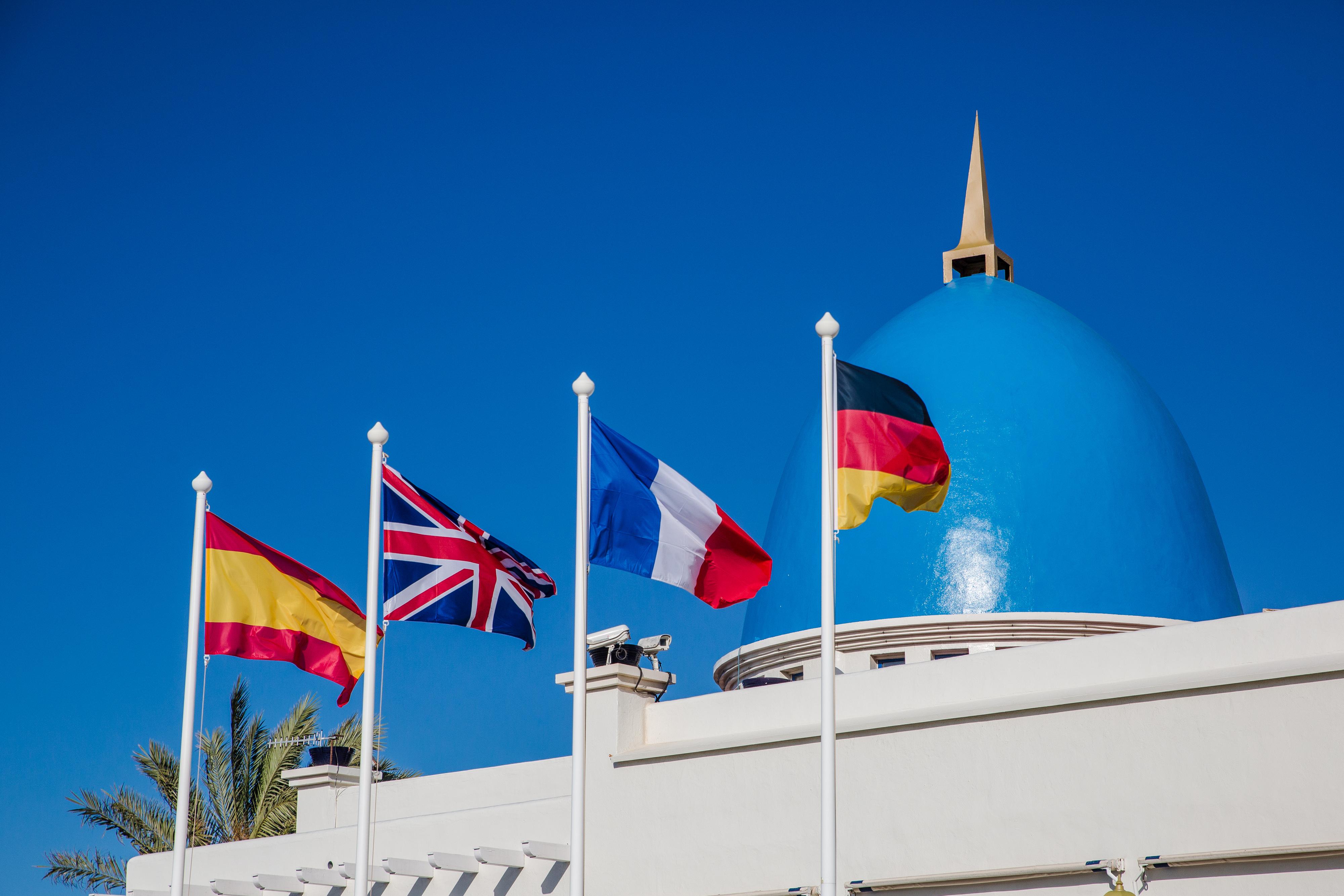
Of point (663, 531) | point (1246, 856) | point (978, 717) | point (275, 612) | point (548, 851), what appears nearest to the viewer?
point (1246, 856)

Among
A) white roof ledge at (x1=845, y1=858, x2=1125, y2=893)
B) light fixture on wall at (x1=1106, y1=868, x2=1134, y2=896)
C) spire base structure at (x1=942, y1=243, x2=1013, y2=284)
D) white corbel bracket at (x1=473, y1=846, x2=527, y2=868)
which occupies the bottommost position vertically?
light fixture on wall at (x1=1106, y1=868, x2=1134, y2=896)

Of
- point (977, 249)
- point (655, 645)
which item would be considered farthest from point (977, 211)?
point (655, 645)

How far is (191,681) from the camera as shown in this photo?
1573 cm

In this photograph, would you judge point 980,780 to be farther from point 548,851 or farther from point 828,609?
point 548,851

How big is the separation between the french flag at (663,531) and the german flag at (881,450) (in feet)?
4.17

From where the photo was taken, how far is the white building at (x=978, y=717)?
14023 mm

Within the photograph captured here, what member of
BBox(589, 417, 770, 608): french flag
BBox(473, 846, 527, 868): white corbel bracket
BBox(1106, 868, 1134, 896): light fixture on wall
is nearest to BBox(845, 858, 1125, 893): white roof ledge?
BBox(1106, 868, 1134, 896): light fixture on wall

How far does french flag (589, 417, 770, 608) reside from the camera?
14633 millimetres

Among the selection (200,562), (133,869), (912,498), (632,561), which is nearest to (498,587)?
(632,561)

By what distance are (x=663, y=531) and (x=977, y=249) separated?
11.2m

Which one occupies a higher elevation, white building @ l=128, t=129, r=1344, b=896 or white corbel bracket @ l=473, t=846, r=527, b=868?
white building @ l=128, t=129, r=1344, b=896

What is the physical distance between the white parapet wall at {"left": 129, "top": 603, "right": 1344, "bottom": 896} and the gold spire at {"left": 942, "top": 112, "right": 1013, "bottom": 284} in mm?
6971

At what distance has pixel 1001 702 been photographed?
15.2 meters

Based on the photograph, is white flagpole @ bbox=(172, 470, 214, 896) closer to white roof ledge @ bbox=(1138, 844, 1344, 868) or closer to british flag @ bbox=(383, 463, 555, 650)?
british flag @ bbox=(383, 463, 555, 650)
